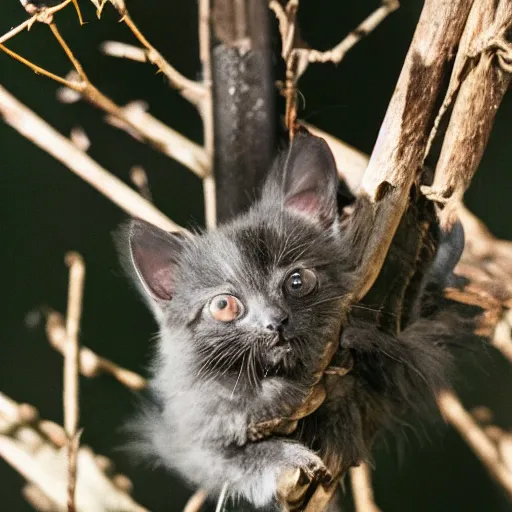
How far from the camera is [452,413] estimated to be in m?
1.10

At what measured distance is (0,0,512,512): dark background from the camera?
981 mm

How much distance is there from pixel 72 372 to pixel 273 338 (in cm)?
46

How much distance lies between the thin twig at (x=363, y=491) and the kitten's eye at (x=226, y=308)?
42 cm

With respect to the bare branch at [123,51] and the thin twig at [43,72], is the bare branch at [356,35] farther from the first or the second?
the thin twig at [43,72]

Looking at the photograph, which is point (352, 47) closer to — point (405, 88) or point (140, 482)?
point (405, 88)

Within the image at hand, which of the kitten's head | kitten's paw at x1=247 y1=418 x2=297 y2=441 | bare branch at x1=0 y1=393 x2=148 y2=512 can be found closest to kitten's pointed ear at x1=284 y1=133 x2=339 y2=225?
the kitten's head

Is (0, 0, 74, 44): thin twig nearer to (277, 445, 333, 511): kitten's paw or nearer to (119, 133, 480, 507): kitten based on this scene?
(119, 133, 480, 507): kitten

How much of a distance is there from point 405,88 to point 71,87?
55 cm

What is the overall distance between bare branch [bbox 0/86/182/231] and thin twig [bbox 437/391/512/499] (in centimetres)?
61

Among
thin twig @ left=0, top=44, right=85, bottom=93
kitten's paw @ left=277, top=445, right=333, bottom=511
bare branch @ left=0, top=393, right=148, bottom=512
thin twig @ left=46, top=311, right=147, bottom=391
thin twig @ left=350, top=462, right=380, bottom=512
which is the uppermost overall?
thin twig @ left=0, top=44, right=85, bottom=93

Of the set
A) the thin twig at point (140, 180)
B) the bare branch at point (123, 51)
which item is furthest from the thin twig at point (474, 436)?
the bare branch at point (123, 51)

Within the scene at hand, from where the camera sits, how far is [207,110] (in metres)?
1.08

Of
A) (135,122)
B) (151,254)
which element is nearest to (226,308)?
(151,254)

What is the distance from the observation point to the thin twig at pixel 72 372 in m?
1.08
